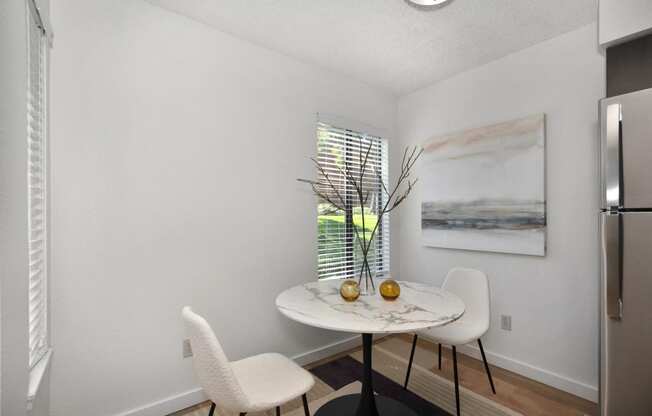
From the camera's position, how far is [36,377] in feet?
3.90

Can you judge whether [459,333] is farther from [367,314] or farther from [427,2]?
[427,2]

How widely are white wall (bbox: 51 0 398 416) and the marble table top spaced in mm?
615

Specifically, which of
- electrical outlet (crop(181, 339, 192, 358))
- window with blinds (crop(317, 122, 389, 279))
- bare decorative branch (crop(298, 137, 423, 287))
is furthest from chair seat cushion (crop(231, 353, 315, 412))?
window with blinds (crop(317, 122, 389, 279))

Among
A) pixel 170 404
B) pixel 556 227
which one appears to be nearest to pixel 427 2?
pixel 556 227

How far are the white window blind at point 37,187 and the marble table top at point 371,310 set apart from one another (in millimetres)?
1028

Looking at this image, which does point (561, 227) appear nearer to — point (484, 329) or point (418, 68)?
point (484, 329)

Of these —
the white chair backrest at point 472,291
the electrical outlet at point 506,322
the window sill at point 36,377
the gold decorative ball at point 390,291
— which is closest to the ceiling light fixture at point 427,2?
the gold decorative ball at point 390,291

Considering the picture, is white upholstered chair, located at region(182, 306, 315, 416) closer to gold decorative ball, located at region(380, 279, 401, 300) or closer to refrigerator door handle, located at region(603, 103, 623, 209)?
gold decorative ball, located at region(380, 279, 401, 300)

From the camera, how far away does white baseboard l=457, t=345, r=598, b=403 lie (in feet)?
6.50

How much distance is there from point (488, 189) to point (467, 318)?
1.04 m

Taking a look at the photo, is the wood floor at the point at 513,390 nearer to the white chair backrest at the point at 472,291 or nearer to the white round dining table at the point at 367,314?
the white chair backrest at the point at 472,291

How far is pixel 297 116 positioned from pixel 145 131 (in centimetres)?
111

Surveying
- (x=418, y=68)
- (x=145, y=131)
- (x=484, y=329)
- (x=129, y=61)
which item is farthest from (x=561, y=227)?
(x=129, y=61)

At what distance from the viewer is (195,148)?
6.48 ft
